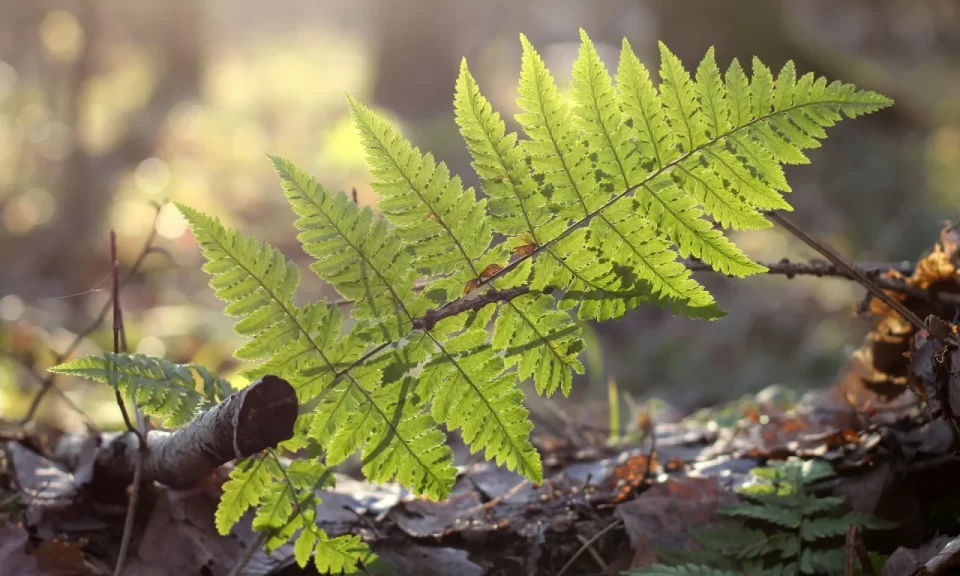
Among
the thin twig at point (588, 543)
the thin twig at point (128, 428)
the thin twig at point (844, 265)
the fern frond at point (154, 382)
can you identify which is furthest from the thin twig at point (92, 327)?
the thin twig at point (844, 265)

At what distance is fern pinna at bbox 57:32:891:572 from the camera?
4.30 ft

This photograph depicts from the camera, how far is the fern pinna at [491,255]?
4.30 ft

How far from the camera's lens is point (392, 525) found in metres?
1.76

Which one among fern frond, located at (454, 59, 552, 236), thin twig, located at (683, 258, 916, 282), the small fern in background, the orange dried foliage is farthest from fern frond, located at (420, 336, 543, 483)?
the orange dried foliage

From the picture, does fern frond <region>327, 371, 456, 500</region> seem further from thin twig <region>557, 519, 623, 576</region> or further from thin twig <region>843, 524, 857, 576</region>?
thin twig <region>843, 524, 857, 576</region>

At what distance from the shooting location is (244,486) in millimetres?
1332

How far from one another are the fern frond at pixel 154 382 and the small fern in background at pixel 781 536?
86 centimetres

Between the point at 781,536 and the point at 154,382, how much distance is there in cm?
127

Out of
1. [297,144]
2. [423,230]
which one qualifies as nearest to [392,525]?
[423,230]

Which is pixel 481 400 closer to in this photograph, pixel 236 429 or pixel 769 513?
pixel 236 429

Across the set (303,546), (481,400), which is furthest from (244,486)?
(481,400)

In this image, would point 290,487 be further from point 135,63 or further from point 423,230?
point 135,63

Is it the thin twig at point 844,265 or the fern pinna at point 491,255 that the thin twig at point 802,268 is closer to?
the thin twig at point 844,265

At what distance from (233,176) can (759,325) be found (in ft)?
36.5
